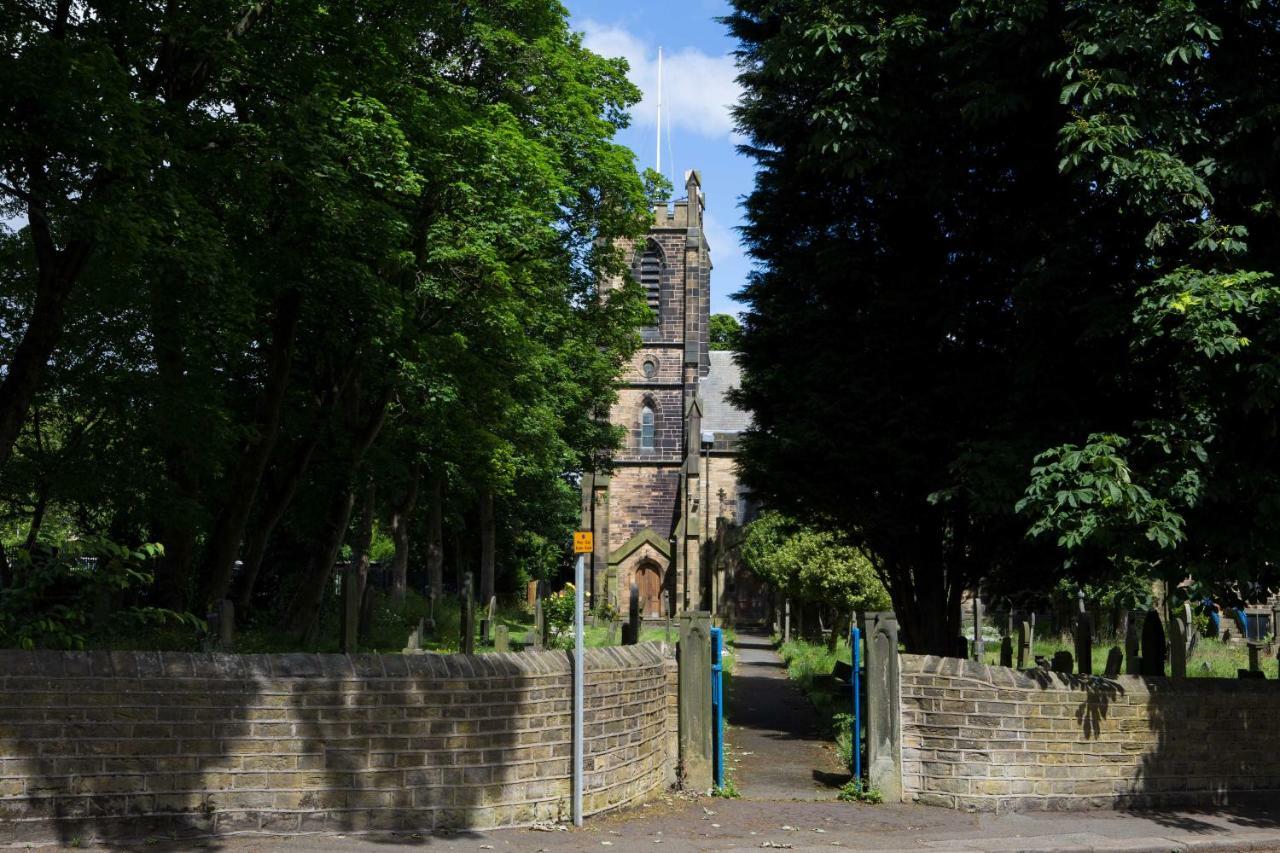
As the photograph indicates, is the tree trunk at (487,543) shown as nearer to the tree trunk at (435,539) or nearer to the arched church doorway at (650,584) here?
the tree trunk at (435,539)

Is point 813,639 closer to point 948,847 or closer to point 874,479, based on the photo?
point 874,479

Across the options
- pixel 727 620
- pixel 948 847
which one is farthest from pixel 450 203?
pixel 727 620

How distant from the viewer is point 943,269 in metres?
15.5

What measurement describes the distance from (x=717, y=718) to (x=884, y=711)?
1479mm

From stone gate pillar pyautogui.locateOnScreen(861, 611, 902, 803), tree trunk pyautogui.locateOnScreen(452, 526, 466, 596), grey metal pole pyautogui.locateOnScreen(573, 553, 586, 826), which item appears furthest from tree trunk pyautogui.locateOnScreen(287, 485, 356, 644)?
tree trunk pyautogui.locateOnScreen(452, 526, 466, 596)

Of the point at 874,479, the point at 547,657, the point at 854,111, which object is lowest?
the point at 547,657

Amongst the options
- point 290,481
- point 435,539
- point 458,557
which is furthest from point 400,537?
point 458,557

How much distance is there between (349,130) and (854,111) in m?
7.04

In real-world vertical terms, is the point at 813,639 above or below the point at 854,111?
below

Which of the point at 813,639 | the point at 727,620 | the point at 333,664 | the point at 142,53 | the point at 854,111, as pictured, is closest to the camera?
the point at 333,664

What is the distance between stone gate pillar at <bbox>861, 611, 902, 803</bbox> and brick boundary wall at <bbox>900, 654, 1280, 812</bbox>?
0.35ft

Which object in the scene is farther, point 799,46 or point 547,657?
point 799,46

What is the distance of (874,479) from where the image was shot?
15.7 m

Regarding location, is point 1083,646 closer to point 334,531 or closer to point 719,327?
point 334,531
